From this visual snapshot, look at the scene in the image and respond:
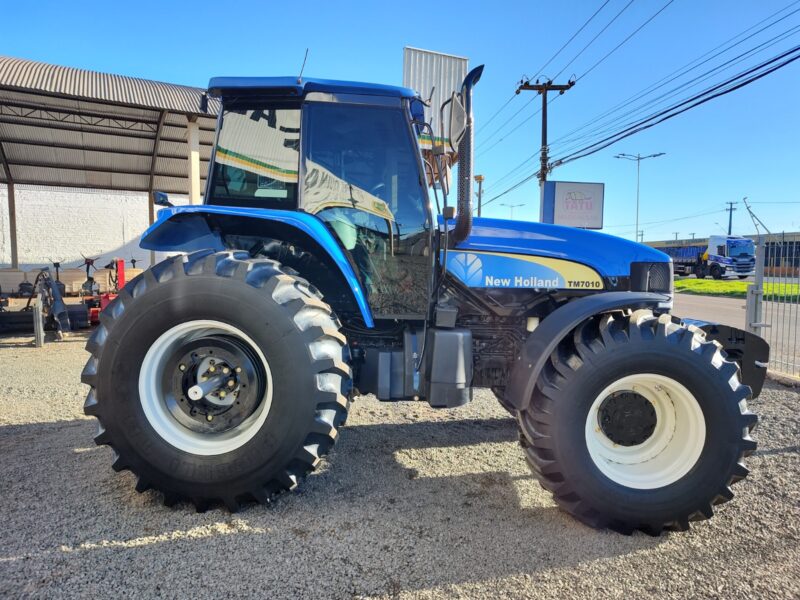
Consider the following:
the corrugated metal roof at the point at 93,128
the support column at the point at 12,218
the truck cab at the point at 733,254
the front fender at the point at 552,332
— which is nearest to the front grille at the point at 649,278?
the front fender at the point at 552,332

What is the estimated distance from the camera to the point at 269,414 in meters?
2.62

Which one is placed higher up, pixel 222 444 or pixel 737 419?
pixel 737 419

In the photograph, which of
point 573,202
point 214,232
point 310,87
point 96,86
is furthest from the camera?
point 573,202

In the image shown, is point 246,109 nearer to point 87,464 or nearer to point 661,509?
point 87,464

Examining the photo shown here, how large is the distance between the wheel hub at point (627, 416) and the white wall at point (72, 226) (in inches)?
794

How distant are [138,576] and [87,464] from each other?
1.54 metres

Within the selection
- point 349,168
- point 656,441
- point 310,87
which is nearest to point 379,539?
point 656,441

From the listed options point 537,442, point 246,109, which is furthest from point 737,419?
point 246,109

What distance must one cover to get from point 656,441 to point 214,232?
304cm

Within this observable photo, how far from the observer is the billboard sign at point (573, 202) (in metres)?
17.7

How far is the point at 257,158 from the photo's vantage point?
3.23 m

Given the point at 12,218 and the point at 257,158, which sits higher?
the point at 12,218

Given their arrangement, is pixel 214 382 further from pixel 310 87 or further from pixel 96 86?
pixel 96 86

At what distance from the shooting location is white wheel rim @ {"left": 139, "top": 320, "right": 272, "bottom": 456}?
2686 mm
